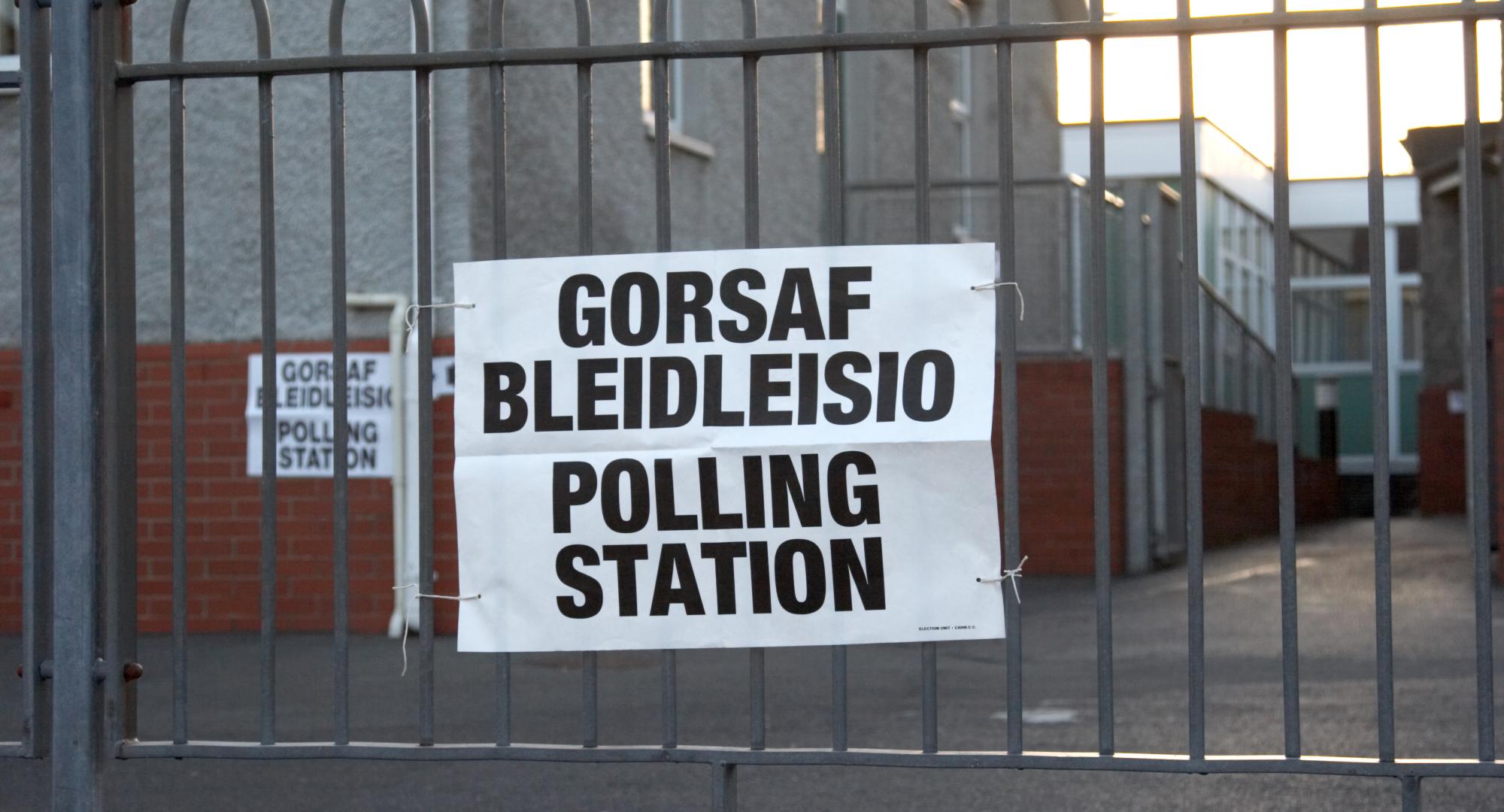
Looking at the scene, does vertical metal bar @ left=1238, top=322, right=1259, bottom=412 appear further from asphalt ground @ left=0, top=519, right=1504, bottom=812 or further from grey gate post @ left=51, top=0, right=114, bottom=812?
grey gate post @ left=51, top=0, right=114, bottom=812

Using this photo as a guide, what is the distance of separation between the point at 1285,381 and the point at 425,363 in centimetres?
169

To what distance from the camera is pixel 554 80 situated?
34.5 feet

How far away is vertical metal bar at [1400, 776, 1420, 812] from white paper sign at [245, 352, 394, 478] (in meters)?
6.98

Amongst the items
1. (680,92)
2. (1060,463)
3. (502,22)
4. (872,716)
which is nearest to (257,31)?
(502,22)

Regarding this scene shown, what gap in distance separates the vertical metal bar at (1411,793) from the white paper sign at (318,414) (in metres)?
6.98

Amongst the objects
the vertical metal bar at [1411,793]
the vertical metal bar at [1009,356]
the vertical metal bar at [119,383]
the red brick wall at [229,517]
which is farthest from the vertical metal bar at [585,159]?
the red brick wall at [229,517]

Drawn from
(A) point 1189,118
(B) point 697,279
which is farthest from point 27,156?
(A) point 1189,118

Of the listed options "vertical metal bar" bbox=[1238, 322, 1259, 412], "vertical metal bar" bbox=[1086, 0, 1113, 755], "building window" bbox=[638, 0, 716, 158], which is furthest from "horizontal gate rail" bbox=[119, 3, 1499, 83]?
"vertical metal bar" bbox=[1238, 322, 1259, 412]

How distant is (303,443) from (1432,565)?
8.80 m

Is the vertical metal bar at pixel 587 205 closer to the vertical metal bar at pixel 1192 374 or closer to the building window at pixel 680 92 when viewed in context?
the vertical metal bar at pixel 1192 374

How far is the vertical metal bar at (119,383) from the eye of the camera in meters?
3.79

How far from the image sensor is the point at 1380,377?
3.41m

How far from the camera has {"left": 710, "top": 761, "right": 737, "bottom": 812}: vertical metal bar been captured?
3.61 metres

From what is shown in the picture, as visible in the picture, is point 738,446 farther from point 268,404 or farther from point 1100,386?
point 268,404
